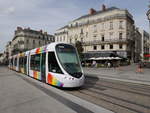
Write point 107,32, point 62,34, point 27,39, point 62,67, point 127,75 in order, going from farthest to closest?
point 27,39, point 62,34, point 107,32, point 127,75, point 62,67

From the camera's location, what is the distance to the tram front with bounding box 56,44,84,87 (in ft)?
25.8

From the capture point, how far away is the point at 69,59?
8586mm

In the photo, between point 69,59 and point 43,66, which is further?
point 43,66

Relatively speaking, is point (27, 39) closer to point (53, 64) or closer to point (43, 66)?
point (43, 66)

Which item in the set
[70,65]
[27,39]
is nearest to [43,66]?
[70,65]

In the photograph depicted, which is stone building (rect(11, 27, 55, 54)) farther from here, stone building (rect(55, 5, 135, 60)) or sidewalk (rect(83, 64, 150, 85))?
sidewalk (rect(83, 64, 150, 85))

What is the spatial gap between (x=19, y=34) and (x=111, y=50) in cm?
4473

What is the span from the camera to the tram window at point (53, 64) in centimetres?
826

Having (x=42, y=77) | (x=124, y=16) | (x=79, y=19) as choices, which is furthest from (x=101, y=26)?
(x=42, y=77)

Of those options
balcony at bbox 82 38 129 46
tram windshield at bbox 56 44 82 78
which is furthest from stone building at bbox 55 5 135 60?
tram windshield at bbox 56 44 82 78

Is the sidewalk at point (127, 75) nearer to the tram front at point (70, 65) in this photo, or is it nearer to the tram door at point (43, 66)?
the tram front at point (70, 65)

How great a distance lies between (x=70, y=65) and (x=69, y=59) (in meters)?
0.45

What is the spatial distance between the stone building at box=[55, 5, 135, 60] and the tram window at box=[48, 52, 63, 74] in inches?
1269

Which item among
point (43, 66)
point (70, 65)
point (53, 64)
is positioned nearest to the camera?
point (70, 65)
